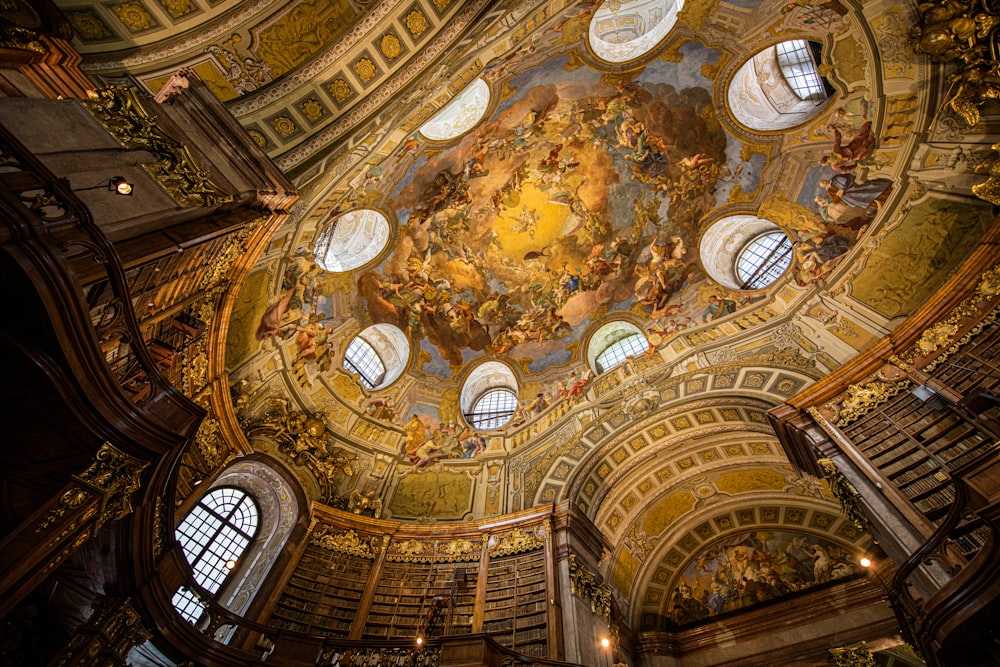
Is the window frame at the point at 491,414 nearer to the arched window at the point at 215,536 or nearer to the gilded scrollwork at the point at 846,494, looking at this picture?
the arched window at the point at 215,536

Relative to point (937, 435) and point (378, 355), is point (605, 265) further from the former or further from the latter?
point (937, 435)

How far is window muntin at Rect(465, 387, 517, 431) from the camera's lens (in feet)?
59.1

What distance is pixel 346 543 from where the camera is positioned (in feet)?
43.5

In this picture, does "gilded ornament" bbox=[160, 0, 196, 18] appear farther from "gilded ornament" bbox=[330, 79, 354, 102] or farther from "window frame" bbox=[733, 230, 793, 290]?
"window frame" bbox=[733, 230, 793, 290]

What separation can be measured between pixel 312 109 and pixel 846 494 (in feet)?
44.2

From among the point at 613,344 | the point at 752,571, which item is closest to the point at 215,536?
the point at 613,344

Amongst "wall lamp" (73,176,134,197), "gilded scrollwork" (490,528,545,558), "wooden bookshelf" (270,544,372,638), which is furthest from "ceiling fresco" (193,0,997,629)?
"wall lamp" (73,176,134,197)

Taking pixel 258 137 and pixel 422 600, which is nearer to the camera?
pixel 258 137

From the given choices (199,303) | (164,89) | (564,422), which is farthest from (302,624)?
(164,89)

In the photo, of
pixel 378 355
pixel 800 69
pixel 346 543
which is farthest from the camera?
pixel 378 355

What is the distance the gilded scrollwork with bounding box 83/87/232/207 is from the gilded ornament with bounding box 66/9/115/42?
3.05 ft

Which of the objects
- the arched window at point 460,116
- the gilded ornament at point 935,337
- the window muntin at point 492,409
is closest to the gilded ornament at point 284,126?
the arched window at point 460,116

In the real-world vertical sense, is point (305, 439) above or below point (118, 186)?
above

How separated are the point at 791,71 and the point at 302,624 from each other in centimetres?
2012
